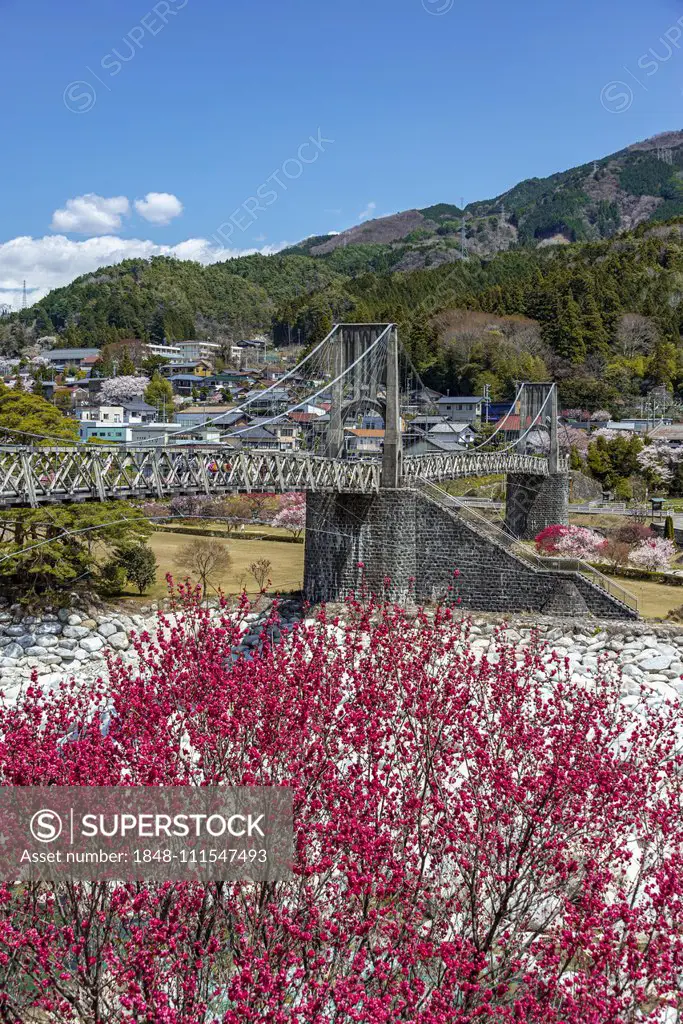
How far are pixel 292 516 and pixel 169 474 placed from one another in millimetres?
16635

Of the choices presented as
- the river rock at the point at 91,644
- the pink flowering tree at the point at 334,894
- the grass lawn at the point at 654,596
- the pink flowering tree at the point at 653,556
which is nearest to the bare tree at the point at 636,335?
the pink flowering tree at the point at 653,556

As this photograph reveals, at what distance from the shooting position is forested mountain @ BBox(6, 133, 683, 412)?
60.1 m

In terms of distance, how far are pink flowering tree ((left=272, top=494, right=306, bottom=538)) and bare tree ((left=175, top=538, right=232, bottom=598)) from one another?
235 inches

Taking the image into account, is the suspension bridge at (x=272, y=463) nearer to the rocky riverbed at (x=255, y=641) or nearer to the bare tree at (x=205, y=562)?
the rocky riverbed at (x=255, y=641)

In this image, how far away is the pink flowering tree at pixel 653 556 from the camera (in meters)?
27.0

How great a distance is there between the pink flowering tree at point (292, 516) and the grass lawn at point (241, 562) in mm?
1284

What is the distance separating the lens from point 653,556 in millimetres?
27031

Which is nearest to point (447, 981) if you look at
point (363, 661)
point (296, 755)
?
point (296, 755)

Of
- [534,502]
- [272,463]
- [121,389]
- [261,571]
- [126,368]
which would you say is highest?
[126,368]

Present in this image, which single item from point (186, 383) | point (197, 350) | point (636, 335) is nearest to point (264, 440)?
point (636, 335)

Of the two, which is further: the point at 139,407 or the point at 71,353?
the point at 71,353

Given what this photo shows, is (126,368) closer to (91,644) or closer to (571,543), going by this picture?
(571,543)

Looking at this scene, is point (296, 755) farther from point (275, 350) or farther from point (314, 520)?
point (275, 350)

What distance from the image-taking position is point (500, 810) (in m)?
6.63
